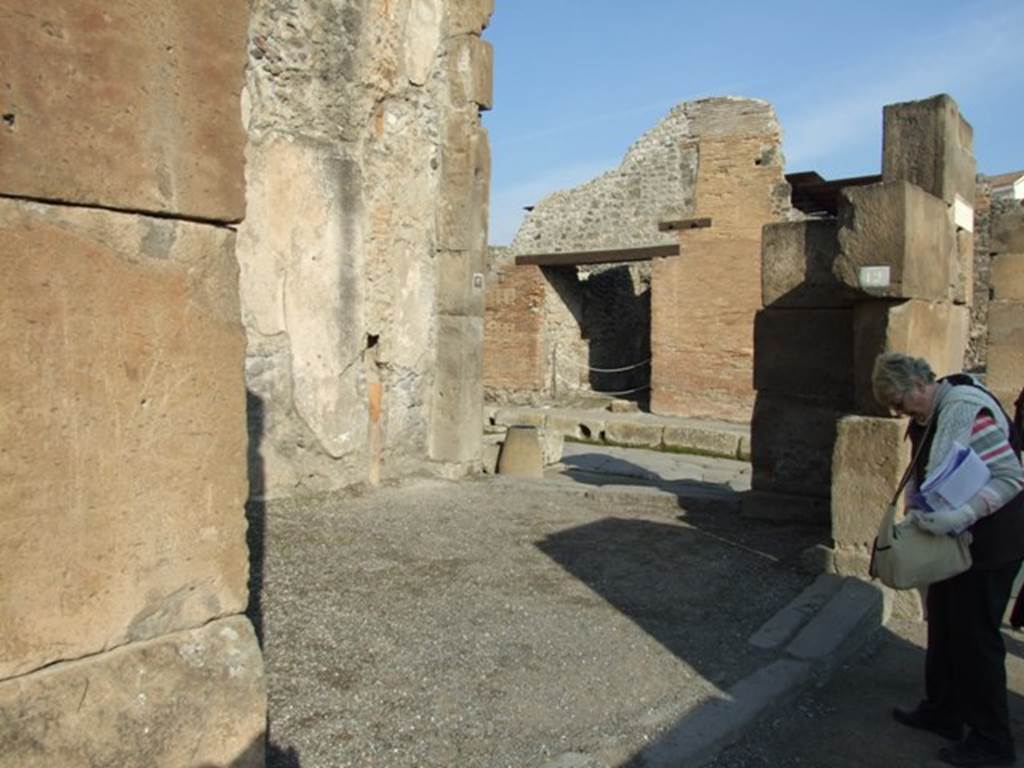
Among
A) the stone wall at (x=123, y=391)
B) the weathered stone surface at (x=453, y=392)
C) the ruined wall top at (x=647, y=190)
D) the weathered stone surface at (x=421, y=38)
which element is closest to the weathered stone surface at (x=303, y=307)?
the weathered stone surface at (x=453, y=392)

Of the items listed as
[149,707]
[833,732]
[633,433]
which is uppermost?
[149,707]

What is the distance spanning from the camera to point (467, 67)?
809cm

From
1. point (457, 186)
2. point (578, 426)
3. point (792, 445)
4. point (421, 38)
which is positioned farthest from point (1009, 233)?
point (578, 426)

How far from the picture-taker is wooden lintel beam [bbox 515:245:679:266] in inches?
718

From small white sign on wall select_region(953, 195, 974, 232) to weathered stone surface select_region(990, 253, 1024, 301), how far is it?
321cm

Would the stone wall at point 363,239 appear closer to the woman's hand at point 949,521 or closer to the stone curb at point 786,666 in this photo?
the stone curb at point 786,666

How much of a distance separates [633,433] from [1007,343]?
7.00m

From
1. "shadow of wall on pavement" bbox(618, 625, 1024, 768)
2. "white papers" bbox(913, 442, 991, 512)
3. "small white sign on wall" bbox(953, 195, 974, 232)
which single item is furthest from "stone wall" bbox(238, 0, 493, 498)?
"white papers" bbox(913, 442, 991, 512)

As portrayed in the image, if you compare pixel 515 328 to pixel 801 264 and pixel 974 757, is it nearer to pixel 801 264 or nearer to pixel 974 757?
pixel 801 264

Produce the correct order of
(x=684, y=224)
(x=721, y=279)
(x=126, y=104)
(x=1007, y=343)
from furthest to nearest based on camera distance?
(x=684, y=224)
(x=721, y=279)
(x=1007, y=343)
(x=126, y=104)

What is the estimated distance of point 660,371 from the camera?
18.2 meters

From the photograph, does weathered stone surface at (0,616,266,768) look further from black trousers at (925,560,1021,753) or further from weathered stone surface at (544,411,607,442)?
weathered stone surface at (544,411,607,442)

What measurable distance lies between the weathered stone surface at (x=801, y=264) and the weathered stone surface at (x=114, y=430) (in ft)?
14.1

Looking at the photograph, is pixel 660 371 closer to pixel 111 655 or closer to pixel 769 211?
pixel 769 211
